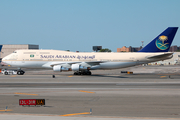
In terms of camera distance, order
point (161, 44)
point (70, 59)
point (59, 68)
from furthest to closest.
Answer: point (161, 44) → point (70, 59) → point (59, 68)

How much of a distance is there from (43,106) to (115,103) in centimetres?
583

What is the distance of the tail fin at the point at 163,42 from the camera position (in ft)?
168

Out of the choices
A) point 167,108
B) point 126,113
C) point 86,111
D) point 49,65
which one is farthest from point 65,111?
point 49,65

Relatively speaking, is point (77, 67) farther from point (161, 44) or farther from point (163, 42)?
point (163, 42)

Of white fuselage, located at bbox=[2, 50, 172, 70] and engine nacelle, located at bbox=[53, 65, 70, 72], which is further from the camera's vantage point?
white fuselage, located at bbox=[2, 50, 172, 70]

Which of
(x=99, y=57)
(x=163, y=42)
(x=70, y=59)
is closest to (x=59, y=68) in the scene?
(x=70, y=59)

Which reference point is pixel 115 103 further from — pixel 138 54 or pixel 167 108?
pixel 138 54

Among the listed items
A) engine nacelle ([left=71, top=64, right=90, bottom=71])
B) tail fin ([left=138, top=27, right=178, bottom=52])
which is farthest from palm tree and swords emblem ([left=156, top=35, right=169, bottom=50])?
engine nacelle ([left=71, top=64, right=90, bottom=71])

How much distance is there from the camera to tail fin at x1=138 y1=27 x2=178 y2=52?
5112 centimetres

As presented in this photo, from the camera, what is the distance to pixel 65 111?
52.8 ft

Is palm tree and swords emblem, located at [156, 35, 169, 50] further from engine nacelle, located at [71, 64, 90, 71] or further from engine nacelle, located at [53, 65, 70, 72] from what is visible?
engine nacelle, located at [53, 65, 70, 72]

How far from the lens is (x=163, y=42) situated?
171 feet

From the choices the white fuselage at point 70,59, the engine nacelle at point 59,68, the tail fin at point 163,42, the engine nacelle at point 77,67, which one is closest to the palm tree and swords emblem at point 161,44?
the tail fin at point 163,42

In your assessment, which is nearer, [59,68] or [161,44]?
[59,68]
